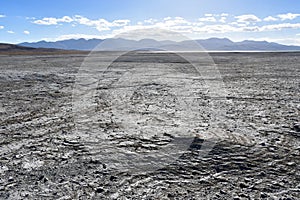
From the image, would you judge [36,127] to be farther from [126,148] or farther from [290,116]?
[290,116]

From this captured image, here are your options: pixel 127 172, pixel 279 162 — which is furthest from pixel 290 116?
pixel 127 172

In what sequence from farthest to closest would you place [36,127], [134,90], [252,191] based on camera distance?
[134,90] → [36,127] → [252,191]

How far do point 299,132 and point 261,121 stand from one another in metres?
0.87

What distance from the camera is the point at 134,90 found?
10180 millimetres

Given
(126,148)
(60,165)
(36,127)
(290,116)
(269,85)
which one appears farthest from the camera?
(269,85)

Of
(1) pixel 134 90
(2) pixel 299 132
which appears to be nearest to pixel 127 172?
(2) pixel 299 132

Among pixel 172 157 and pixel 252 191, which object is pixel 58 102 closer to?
pixel 172 157

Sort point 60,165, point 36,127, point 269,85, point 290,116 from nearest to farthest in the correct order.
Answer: point 60,165, point 36,127, point 290,116, point 269,85

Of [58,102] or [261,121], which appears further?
[58,102]

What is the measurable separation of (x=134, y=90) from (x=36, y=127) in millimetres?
4717

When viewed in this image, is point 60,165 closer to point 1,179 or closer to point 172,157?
point 1,179

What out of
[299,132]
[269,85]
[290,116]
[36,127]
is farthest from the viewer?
[269,85]

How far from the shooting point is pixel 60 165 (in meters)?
4.07

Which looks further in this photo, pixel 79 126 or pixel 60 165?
pixel 79 126
